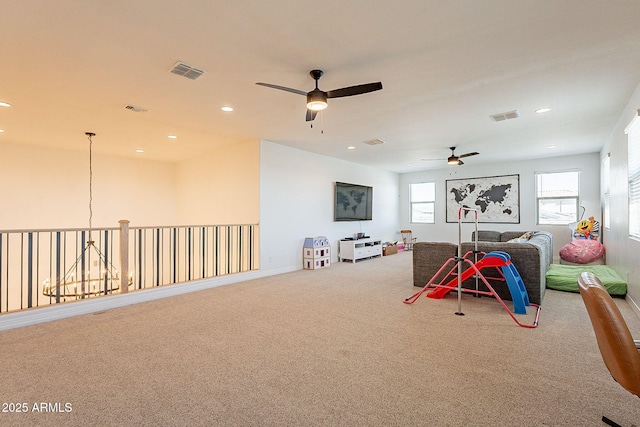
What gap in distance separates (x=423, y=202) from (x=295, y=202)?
5309 mm

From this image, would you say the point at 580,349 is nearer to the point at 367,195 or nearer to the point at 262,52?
the point at 262,52

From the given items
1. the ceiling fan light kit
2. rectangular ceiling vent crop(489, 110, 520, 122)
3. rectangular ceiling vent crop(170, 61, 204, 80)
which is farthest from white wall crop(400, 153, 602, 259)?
rectangular ceiling vent crop(170, 61, 204, 80)

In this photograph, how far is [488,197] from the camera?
8875mm

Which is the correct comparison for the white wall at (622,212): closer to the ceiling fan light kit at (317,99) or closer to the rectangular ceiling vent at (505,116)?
the rectangular ceiling vent at (505,116)

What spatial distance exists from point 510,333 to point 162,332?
140 inches

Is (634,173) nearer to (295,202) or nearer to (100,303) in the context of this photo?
(295,202)

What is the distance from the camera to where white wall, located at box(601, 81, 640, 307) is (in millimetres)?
3771

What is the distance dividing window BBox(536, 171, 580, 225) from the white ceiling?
246 cm

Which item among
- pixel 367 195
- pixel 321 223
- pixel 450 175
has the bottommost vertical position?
pixel 321 223

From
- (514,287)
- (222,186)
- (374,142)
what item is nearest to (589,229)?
(514,287)

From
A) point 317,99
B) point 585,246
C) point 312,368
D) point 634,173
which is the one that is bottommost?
point 312,368

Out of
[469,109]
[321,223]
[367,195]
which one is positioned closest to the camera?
[469,109]

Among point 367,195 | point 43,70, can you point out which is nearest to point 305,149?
point 367,195

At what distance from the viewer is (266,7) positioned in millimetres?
2262
